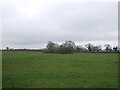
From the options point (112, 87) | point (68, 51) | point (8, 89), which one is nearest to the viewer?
A: point (8, 89)

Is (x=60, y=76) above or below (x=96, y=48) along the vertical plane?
below

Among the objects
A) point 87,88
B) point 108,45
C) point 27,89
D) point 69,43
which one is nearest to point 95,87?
point 87,88

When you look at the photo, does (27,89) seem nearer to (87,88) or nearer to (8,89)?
(8,89)

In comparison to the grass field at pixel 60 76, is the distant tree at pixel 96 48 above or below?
above

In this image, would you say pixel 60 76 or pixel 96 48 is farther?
pixel 96 48

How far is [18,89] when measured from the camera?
39.3 feet

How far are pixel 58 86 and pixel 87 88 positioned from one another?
1.72 metres

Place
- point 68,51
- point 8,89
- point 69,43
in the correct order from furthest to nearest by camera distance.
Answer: point 69,43, point 68,51, point 8,89

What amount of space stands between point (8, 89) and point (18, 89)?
0.55m

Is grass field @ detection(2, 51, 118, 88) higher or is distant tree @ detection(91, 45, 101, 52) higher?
distant tree @ detection(91, 45, 101, 52)

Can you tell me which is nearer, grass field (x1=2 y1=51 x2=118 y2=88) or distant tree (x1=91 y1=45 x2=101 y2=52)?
grass field (x1=2 y1=51 x2=118 y2=88)

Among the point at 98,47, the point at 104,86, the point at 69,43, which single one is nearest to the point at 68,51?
the point at 69,43

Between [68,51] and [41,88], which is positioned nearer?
[41,88]

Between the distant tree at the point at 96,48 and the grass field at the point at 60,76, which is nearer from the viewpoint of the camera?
the grass field at the point at 60,76
